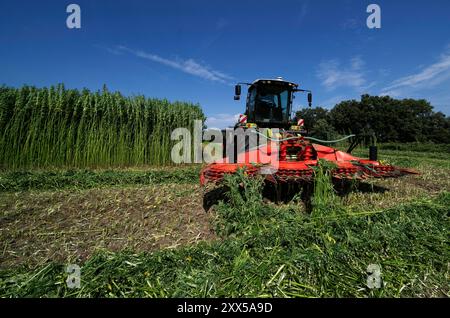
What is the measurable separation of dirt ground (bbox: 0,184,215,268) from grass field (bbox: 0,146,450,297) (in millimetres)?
15

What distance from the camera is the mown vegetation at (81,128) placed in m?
7.93

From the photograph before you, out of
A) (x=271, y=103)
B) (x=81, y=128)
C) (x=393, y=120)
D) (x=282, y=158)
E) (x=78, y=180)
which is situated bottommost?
(x=78, y=180)

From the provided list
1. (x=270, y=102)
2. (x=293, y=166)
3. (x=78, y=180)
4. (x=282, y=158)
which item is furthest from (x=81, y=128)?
(x=293, y=166)

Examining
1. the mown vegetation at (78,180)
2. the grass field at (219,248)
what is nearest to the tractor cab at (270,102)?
the mown vegetation at (78,180)

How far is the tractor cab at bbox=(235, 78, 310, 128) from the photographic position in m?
7.44

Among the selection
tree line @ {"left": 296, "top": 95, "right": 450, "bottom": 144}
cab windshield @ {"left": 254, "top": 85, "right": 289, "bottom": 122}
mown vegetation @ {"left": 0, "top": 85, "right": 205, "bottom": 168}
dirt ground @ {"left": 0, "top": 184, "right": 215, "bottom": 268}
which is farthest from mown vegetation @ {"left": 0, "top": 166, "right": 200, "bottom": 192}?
tree line @ {"left": 296, "top": 95, "right": 450, "bottom": 144}

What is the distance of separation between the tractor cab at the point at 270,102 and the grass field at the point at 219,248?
3926 mm

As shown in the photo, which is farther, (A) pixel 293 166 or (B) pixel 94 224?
(A) pixel 293 166

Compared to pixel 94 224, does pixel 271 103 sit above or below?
above

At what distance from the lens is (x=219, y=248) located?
2291mm

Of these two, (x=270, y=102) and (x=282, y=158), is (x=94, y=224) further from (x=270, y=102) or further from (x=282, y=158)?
(x=270, y=102)

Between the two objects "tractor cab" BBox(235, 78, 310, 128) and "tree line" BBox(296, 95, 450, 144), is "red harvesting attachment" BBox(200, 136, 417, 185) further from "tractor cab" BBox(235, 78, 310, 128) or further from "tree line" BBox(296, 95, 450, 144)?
"tree line" BBox(296, 95, 450, 144)

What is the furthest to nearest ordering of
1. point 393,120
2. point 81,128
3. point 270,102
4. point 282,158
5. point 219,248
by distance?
1. point 393,120
2. point 81,128
3. point 270,102
4. point 282,158
5. point 219,248

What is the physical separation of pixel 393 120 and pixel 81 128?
44.9 m
